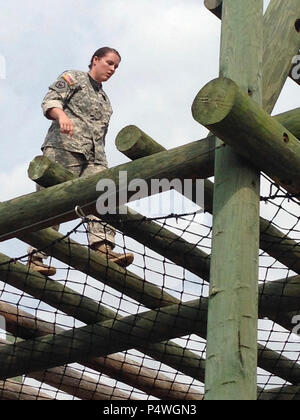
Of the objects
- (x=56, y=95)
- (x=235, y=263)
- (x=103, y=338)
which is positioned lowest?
(x=235, y=263)

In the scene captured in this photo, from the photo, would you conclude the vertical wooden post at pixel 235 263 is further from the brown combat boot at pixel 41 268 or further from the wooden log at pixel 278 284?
the brown combat boot at pixel 41 268

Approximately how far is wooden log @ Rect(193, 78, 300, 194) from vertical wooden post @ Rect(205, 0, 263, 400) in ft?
0.39

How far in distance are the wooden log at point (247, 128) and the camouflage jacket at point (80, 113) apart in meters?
2.27

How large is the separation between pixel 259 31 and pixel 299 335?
91.9 inches

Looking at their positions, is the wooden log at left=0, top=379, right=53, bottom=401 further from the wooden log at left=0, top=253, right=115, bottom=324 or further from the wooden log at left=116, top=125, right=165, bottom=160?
the wooden log at left=116, top=125, right=165, bottom=160

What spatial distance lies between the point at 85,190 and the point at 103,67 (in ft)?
7.37

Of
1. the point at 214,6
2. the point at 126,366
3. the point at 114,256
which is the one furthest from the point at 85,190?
the point at 126,366

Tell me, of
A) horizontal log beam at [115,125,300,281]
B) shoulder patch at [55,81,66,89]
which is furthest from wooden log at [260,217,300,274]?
shoulder patch at [55,81,66,89]

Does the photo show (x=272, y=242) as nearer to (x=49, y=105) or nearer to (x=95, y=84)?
(x=49, y=105)

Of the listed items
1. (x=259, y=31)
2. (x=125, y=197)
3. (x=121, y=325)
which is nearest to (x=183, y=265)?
(x=121, y=325)

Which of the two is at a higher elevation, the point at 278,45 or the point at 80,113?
the point at 80,113

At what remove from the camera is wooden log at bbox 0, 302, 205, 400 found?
6766 millimetres

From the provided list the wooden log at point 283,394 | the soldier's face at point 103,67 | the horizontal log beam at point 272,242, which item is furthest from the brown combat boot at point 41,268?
the wooden log at point 283,394

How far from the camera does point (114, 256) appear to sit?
6.49 metres
